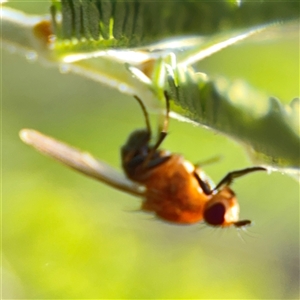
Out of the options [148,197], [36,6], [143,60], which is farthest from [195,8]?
[36,6]

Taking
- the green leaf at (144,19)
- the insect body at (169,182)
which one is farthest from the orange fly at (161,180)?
the green leaf at (144,19)

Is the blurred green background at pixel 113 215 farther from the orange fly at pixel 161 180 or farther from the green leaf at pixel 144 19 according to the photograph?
the green leaf at pixel 144 19

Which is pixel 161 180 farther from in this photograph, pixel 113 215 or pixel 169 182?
pixel 113 215

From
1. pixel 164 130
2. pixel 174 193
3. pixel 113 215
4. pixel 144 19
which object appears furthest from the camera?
pixel 113 215

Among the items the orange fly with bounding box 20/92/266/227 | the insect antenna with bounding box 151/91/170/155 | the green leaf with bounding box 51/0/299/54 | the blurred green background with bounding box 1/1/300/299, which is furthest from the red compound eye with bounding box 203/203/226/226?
the blurred green background with bounding box 1/1/300/299

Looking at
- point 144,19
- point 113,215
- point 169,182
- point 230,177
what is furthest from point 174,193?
point 113,215

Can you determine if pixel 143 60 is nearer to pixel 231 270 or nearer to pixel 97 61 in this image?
pixel 97 61

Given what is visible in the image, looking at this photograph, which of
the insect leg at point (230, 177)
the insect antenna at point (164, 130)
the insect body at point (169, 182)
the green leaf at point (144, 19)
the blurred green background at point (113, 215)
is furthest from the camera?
the blurred green background at point (113, 215)

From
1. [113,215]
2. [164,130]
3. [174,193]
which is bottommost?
[113,215]
